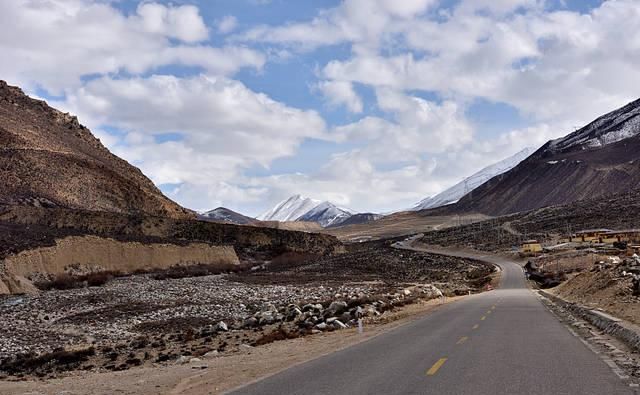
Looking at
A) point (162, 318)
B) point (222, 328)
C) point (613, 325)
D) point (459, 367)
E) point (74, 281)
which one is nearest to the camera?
point (459, 367)

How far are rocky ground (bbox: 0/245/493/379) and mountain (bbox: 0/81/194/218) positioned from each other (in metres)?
32.0

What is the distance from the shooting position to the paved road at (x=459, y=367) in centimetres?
1086

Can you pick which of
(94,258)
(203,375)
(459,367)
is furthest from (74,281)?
(459,367)

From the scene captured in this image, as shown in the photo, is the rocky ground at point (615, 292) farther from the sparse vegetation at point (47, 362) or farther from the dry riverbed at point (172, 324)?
the sparse vegetation at point (47, 362)

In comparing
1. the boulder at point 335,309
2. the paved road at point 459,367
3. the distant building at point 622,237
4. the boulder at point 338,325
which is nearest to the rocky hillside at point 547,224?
the distant building at point 622,237

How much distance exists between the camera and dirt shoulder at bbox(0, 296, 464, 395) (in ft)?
42.5

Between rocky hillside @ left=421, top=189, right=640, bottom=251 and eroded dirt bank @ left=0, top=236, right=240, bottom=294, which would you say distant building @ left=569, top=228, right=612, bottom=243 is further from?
eroded dirt bank @ left=0, top=236, right=240, bottom=294

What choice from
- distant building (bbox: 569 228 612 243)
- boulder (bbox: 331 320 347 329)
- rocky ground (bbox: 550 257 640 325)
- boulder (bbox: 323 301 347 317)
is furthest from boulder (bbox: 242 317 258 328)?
distant building (bbox: 569 228 612 243)

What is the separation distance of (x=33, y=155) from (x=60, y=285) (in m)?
42.4

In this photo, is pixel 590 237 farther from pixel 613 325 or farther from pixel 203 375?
pixel 203 375

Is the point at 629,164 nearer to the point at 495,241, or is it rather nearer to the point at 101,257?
the point at 495,241

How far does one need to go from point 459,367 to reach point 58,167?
88.3 meters

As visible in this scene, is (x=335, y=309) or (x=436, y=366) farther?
(x=335, y=309)

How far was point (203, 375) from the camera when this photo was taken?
1427 cm
